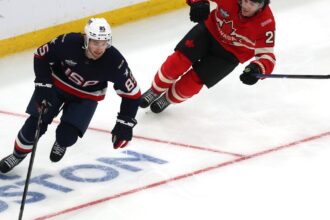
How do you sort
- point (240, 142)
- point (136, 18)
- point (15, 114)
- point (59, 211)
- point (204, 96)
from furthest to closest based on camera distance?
1. point (136, 18)
2. point (204, 96)
3. point (15, 114)
4. point (240, 142)
5. point (59, 211)

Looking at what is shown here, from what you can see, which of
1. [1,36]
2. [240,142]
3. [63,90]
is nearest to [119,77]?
[63,90]

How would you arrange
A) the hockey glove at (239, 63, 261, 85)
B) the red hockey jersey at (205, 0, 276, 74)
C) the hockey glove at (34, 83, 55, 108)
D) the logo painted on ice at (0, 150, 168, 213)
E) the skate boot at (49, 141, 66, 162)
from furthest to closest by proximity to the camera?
the red hockey jersey at (205, 0, 276, 74) < the hockey glove at (239, 63, 261, 85) < the skate boot at (49, 141, 66, 162) < the logo painted on ice at (0, 150, 168, 213) < the hockey glove at (34, 83, 55, 108)

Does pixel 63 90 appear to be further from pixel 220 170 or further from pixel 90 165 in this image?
pixel 220 170

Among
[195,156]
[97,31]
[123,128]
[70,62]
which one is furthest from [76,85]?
[195,156]

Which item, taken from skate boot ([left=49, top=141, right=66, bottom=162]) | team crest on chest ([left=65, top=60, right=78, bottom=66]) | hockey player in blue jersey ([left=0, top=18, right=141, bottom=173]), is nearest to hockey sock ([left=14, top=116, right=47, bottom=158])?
hockey player in blue jersey ([left=0, top=18, right=141, bottom=173])

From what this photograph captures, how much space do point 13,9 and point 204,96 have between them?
1.36 meters

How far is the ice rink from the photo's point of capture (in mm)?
4031

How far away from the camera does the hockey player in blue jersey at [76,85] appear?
3982 mm

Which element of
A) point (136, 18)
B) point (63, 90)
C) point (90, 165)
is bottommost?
point (136, 18)

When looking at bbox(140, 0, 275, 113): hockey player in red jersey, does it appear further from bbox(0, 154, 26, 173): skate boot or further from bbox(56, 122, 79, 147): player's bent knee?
bbox(0, 154, 26, 173): skate boot

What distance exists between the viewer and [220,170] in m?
4.40

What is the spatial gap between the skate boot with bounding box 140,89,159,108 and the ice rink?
0.09m

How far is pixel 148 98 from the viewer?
5.01m

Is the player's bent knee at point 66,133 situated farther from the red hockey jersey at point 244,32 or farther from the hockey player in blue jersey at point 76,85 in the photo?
the red hockey jersey at point 244,32
